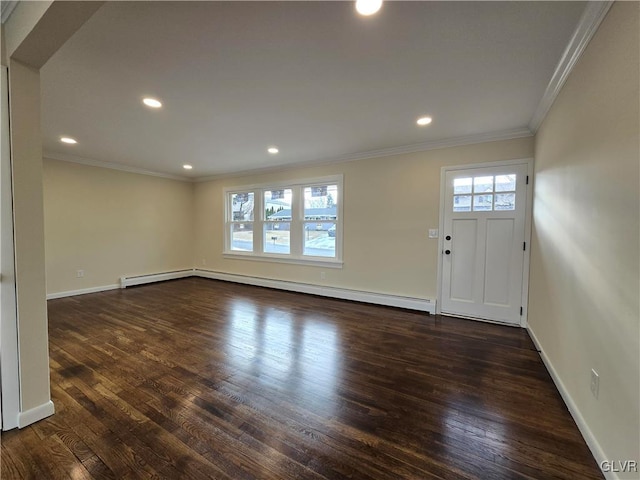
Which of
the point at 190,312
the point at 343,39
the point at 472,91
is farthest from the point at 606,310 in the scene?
the point at 190,312

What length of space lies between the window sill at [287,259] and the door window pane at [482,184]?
2313 millimetres

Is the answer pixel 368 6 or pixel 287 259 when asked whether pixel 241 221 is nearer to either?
pixel 287 259

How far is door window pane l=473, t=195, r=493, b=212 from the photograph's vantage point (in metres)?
3.54

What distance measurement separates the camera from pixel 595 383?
4.89 feet

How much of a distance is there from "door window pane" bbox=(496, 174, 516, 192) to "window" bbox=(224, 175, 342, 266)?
228cm

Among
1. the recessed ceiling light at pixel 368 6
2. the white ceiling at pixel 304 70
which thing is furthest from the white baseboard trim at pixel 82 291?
the recessed ceiling light at pixel 368 6

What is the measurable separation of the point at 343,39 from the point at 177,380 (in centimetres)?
276

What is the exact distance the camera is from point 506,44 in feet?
5.77

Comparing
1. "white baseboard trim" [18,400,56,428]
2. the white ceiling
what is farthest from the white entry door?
"white baseboard trim" [18,400,56,428]

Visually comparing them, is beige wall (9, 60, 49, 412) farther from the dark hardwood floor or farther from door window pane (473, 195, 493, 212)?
door window pane (473, 195, 493, 212)

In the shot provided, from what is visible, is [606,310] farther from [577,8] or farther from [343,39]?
[343,39]

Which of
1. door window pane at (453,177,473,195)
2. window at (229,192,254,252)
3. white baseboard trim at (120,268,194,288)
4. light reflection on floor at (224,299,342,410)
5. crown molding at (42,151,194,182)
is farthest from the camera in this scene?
window at (229,192,254,252)

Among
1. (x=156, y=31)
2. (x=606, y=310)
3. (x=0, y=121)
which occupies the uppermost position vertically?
(x=156, y=31)

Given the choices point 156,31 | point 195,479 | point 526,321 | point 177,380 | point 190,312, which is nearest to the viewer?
point 195,479
